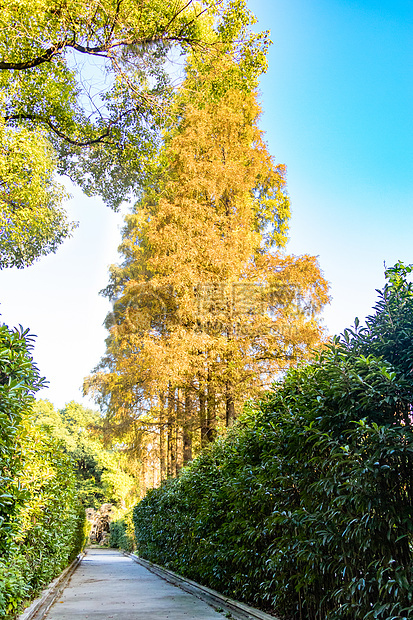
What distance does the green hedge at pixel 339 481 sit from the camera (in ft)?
9.77

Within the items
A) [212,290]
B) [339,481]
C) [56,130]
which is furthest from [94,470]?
[339,481]

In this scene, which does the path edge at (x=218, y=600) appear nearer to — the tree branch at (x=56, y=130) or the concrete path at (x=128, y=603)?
the concrete path at (x=128, y=603)

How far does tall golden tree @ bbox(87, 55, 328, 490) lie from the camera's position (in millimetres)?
12656

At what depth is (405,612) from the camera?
280 centimetres

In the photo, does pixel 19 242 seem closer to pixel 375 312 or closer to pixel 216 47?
pixel 216 47

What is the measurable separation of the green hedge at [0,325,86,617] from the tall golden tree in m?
4.99

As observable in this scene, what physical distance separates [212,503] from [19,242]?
7.72m

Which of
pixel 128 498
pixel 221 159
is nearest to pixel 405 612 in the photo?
pixel 221 159

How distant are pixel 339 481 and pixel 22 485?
3.12m

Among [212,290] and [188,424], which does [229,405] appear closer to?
[188,424]

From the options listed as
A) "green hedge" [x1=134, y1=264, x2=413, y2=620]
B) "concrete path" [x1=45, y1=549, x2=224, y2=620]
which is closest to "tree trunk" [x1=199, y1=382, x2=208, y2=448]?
"concrete path" [x1=45, y1=549, x2=224, y2=620]

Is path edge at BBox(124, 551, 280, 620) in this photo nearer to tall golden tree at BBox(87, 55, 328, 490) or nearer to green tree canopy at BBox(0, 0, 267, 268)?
tall golden tree at BBox(87, 55, 328, 490)

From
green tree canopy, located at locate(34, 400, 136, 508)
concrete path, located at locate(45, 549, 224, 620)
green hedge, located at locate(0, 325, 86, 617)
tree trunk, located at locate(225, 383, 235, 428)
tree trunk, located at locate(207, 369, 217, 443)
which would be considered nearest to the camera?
green hedge, located at locate(0, 325, 86, 617)

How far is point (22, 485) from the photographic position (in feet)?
15.5
